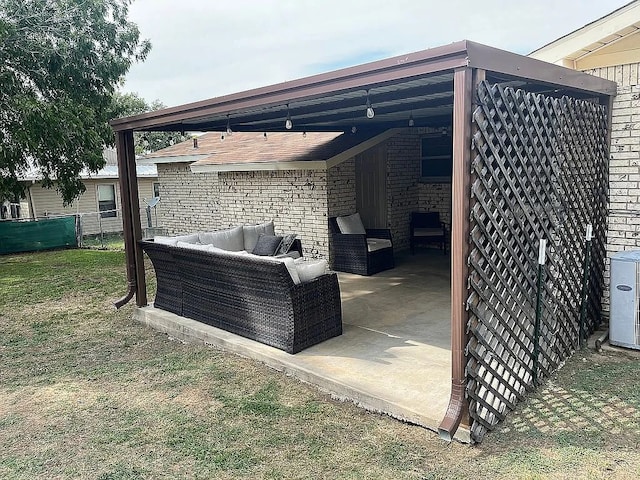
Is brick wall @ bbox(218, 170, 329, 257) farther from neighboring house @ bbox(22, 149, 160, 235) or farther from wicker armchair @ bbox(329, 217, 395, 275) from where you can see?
neighboring house @ bbox(22, 149, 160, 235)

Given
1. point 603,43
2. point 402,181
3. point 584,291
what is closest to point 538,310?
point 584,291

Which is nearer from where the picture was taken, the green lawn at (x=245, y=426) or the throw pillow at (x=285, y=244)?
the green lawn at (x=245, y=426)

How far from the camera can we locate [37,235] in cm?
1379

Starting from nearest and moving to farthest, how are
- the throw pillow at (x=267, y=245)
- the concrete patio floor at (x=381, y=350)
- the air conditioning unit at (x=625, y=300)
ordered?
1. the concrete patio floor at (x=381, y=350)
2. the air conditioning unit at (x=625, y=300)
3. the throw pillow at (x=267, y=245)

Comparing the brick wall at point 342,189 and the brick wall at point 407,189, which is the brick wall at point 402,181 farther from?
the brick wall at point 342,189

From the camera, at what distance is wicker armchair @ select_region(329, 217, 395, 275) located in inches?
331

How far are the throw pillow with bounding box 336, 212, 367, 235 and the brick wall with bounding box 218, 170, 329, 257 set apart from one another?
282 millimetres

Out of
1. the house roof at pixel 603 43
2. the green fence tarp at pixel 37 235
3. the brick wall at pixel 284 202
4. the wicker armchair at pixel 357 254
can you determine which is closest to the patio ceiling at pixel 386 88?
the house roof at pixel 603 43

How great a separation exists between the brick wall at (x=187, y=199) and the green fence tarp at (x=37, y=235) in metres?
2.59

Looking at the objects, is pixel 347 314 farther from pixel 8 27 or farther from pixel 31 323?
pixel 8 27

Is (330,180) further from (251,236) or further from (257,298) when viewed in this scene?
(257,298)

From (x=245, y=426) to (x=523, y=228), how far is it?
2521mm

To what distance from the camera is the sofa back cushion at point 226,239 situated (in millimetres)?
7254

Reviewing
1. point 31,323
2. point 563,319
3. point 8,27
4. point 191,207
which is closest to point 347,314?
point 563,319
